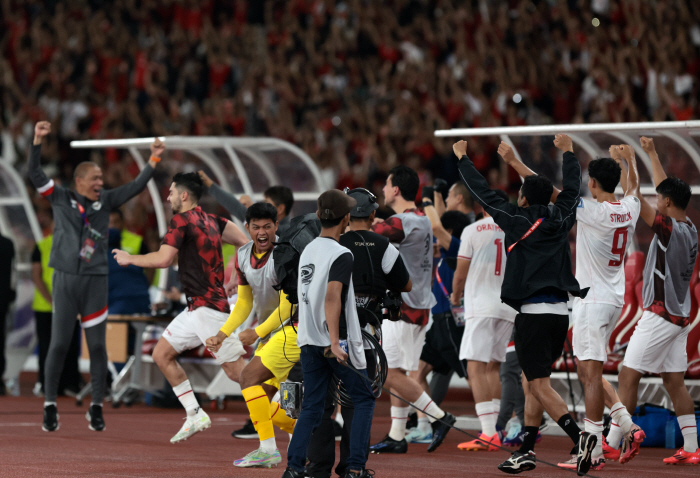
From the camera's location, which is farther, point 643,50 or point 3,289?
point 643,50

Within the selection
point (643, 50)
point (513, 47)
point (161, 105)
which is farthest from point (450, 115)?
point (161, 105)

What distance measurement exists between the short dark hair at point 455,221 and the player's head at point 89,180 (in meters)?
3.47

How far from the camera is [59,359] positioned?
9.83m

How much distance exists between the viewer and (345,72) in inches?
789

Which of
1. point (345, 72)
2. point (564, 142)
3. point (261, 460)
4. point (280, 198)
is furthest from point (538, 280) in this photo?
point (345, 72)

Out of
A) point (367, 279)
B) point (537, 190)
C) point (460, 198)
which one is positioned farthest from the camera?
point (460, 198)

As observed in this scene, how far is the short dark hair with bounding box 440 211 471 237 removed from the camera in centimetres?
1027

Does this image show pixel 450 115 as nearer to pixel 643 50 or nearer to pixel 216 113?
pixel 643 50

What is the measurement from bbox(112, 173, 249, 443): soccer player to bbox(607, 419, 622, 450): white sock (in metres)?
3.14

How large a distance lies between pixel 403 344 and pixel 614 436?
1.96 metres

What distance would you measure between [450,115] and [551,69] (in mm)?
1865

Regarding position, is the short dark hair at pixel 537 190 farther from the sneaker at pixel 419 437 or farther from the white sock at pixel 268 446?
the sneaker at pixel 419 437

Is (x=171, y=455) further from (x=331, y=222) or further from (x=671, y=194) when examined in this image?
(x=671, y=194)

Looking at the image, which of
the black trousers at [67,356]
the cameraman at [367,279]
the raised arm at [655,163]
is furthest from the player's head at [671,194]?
the black trousers at [67,356]
